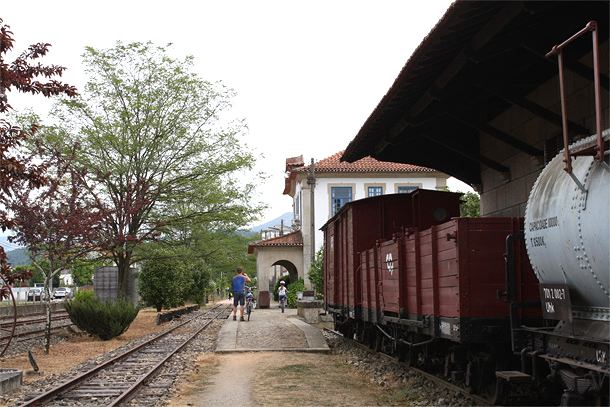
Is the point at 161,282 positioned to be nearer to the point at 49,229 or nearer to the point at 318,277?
the point at 318,277

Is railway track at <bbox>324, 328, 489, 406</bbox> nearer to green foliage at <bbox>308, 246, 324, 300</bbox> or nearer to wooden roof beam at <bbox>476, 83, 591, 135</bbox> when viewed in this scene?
wooden roof beam at <bbox>476, 83, 591, 135</bbox>

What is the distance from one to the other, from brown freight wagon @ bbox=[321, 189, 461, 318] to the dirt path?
1.88 m

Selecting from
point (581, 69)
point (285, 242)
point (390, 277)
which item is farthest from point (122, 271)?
point (581, 69)

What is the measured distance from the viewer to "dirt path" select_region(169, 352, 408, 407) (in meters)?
8.53

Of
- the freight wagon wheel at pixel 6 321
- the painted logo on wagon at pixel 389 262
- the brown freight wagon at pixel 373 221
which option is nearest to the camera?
the freight wagon wheel at pixel 6 321

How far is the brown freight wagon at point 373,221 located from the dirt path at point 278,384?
1880 mm

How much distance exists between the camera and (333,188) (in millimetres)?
40219

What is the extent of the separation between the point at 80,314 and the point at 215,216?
8070mm

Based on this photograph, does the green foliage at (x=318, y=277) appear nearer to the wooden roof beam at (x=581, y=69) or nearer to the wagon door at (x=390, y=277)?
the wagon door at (x=390, y=277)

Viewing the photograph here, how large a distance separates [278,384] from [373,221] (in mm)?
4852

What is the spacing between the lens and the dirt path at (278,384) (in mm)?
8531

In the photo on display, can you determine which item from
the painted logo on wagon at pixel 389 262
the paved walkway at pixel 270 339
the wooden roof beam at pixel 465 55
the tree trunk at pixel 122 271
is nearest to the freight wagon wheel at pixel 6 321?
the tree trunk at pixel 122 271

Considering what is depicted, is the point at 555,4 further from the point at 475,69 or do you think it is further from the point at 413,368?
the point at 413,368

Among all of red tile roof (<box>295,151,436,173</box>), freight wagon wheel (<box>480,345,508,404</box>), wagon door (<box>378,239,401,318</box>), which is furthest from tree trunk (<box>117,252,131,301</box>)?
red tile roof (<box>295,151,436,173</box>)
